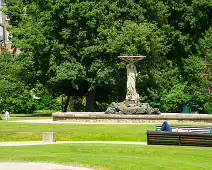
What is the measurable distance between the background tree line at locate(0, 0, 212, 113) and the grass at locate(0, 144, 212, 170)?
1003 inches

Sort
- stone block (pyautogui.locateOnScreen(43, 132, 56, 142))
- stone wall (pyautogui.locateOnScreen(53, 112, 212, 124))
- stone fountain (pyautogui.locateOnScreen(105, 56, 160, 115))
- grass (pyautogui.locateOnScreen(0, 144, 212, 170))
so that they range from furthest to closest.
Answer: stone fountain (pyautogui.locateOnScreen(105, 56, 160, 115)), stone wall (pyautogui.locateOnScreen(53, 112, 212, 124)), stone block (pyautogui.locateOnScreen(43, 132, 56, 142)), grass (pyautogui.locateOnScreen(0, 144, 212, 170))

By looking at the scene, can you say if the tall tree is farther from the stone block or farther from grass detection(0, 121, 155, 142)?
the stone block

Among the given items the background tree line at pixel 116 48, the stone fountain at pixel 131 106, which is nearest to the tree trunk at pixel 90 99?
the background tree line at pixel 116 48

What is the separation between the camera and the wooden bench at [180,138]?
2556 centimetres

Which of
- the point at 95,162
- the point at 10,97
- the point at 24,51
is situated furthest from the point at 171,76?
the point at 95,162

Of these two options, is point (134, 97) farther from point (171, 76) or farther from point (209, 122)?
point (171, 76)

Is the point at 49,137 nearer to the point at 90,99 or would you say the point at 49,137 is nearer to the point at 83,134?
the point at 83,134

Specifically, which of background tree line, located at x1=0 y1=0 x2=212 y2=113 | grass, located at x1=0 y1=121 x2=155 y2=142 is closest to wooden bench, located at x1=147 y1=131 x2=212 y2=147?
grass, located at x1=0 y1=121 x2=155 y2=142

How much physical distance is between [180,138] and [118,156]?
16.5 ft

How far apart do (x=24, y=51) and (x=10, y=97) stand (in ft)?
42.7

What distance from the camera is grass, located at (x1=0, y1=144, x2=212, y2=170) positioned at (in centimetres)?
1941

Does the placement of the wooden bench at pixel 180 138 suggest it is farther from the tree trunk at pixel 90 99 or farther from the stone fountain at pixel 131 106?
the tree trunk at pixel 90 99

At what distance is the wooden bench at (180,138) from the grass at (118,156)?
2.75 ft

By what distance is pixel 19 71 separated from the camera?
5444 cm
